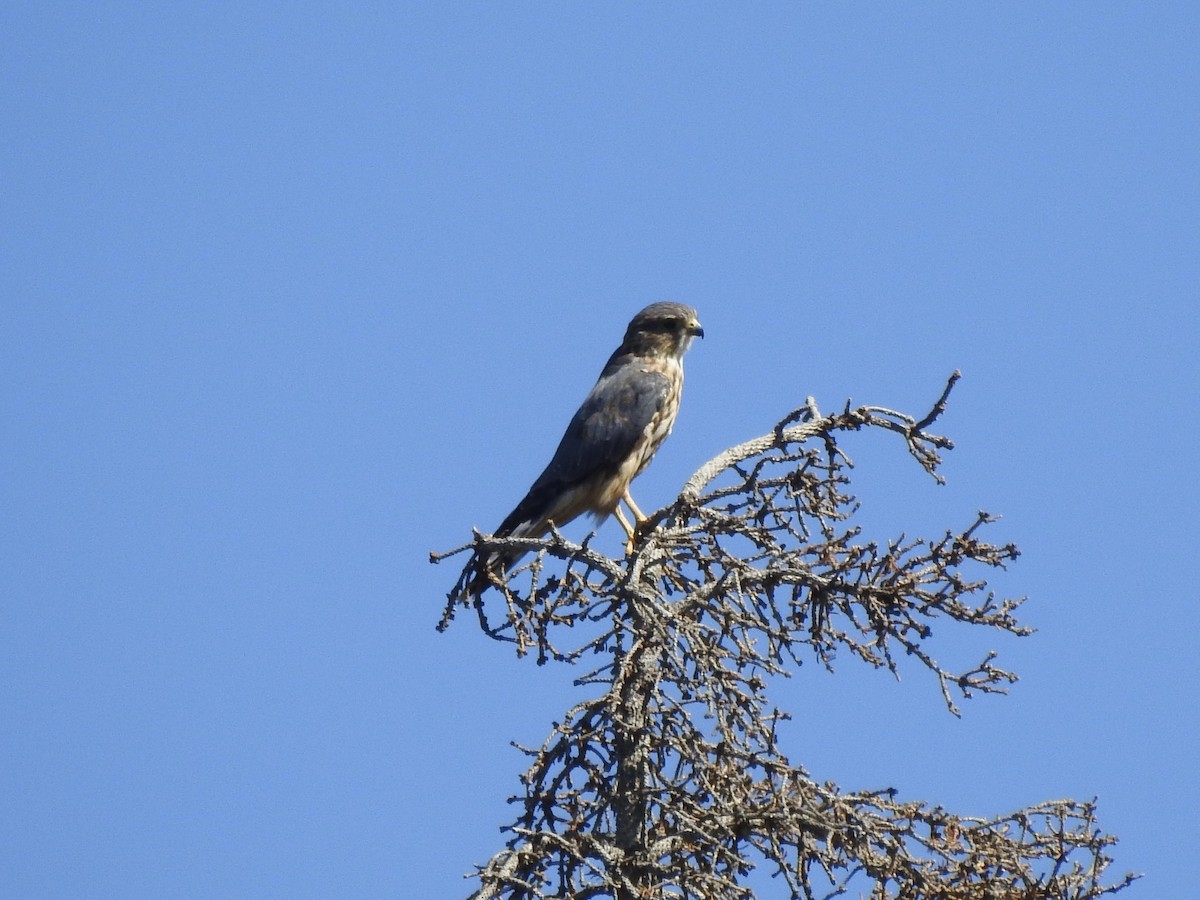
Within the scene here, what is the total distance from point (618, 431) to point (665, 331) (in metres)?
0.93

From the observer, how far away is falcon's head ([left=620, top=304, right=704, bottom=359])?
8672mm

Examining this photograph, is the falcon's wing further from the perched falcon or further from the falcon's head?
the falcon's head

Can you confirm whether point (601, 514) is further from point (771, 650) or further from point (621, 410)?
point (771, 650)

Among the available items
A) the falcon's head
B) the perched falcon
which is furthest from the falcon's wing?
the falcon's head

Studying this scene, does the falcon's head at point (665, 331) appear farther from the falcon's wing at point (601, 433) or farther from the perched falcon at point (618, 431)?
the falcon's wing at point (601, 433)

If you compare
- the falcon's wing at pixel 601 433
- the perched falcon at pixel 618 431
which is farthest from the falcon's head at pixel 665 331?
the falcon's wing at pixel 601 433

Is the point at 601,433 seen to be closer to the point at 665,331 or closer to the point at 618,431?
the point at 618,431

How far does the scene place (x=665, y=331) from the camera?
8.70 metres

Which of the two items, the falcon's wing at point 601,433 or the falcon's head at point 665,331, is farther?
the falcon's head at point 665,331

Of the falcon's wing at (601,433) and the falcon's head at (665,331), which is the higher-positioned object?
the falcon's head at (665,331)

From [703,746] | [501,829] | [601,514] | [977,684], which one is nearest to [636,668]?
[703,746]

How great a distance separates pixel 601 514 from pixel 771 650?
8.81 ft

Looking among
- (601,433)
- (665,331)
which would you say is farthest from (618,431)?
(665,331)

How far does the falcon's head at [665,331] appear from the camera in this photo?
341 inches
